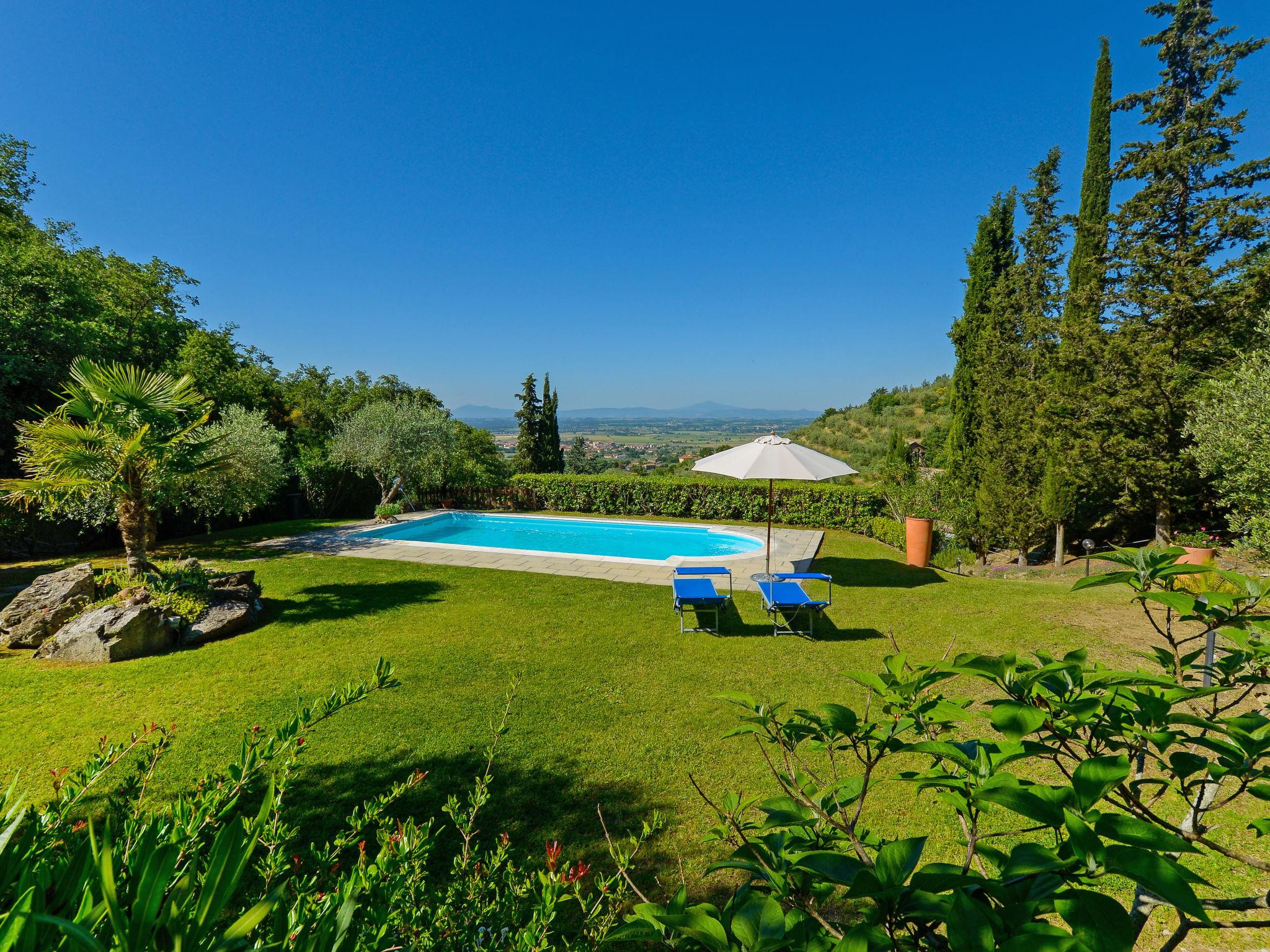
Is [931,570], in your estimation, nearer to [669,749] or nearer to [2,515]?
[669,749]

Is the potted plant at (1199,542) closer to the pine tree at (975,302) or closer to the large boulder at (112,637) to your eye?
the pine tree at (975,302)

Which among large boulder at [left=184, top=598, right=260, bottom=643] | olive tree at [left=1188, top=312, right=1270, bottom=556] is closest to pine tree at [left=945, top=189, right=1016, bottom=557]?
olive tree at [left=1188, top=312, right=1270, bottom=556]

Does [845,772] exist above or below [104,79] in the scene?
below

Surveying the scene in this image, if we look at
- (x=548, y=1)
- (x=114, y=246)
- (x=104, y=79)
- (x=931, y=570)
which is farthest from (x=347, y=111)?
(x=931, y=570)

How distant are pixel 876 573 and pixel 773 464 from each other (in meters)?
3.42

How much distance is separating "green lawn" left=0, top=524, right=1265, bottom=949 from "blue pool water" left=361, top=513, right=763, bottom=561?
15.8ft

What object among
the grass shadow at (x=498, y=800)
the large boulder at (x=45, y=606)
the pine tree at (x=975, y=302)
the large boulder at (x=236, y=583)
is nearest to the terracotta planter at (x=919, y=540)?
the pine tree at (x=975, y=302)

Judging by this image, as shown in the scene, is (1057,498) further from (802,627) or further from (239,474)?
(239,474)

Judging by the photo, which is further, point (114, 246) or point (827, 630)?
point (114, 246)

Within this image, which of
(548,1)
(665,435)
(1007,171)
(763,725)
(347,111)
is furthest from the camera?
(665,435)

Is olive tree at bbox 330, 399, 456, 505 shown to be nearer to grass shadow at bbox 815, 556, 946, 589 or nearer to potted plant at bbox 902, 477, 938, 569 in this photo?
grass shadow at bbox 815, 556, 946, 589

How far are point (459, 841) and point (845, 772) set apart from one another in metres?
2.65

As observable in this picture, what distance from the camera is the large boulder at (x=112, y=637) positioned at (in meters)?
5.72

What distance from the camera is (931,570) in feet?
31.7
